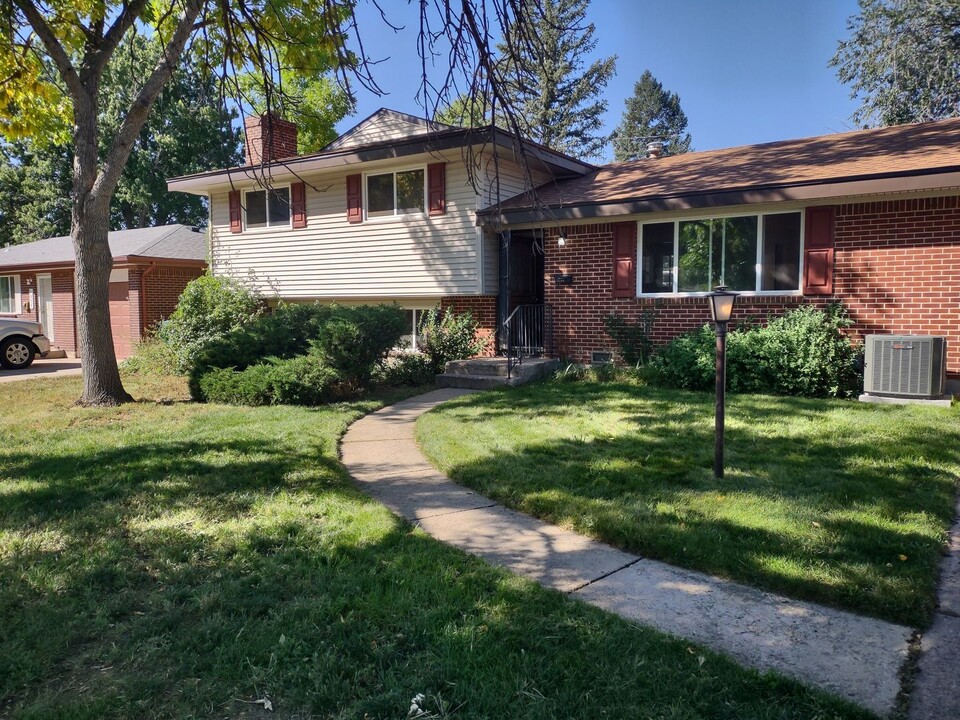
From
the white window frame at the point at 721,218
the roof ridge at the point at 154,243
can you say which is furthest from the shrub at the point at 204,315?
the white window frame at the point at 721,218

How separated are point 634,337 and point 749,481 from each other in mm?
6360

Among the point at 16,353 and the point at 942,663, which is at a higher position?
the point at 16,353

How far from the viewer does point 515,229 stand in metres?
12.7

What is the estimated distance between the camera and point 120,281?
61.5 ft

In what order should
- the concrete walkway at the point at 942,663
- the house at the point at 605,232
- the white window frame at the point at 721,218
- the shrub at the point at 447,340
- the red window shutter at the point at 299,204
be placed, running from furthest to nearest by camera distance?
the red window shutter at the point at 299,204 → the shrub at the point at 447,340 → the white window frame at the point at 721,218 → the house at the point at 605,232 → the concrete walkway at the point at 942,663

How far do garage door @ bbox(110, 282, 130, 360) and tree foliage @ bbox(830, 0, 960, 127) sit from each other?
2743cm

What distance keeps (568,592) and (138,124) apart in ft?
29.9

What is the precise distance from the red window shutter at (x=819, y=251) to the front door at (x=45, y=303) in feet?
68.8

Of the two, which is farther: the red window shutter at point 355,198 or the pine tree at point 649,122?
the pine tree at point 649,122

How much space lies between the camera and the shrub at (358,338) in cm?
958

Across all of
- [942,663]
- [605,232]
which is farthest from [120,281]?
[942,663]

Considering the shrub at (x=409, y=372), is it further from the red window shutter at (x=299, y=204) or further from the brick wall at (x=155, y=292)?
the brick wall at (x=155, y=292)

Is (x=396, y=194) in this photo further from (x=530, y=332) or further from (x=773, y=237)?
(x=773, y=237)

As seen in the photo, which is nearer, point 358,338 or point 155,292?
point 358,338
